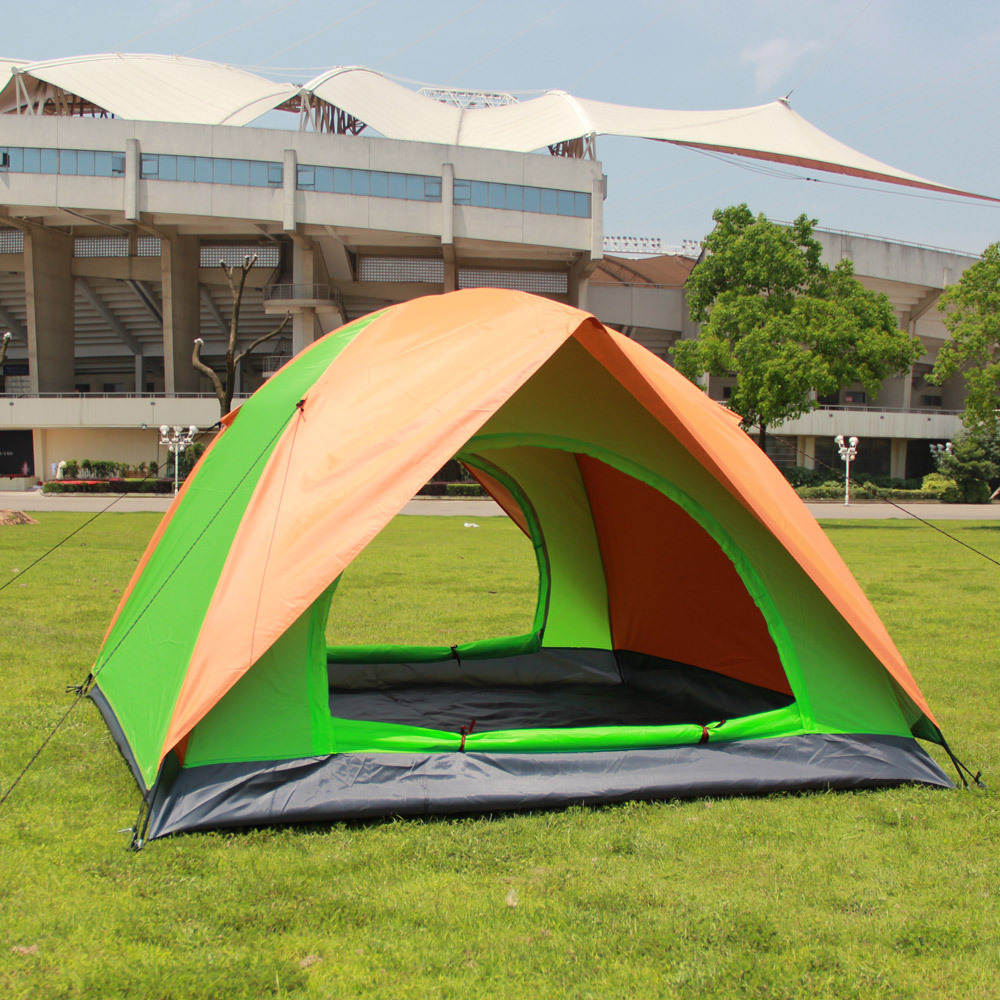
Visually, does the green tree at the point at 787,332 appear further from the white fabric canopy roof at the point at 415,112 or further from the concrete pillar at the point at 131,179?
the concrete pillar at the point at 131,179

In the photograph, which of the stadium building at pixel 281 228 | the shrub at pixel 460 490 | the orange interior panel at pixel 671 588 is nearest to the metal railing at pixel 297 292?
the stadium building at pixel 281 228

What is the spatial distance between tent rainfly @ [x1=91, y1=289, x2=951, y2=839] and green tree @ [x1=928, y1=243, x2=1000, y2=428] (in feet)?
61.8

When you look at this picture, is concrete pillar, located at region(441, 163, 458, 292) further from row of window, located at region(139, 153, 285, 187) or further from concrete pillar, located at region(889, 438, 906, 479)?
concrete pillar, located at region(889, 438, 906, 479)

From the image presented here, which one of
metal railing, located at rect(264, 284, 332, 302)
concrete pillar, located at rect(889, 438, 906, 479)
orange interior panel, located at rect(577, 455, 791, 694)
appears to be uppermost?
metal railing, located at rect(264, 284, 332, 302)

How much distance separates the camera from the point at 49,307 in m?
41.2

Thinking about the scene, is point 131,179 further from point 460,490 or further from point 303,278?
point 460,490

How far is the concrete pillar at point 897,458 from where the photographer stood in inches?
1848

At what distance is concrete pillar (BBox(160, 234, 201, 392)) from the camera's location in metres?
40.0

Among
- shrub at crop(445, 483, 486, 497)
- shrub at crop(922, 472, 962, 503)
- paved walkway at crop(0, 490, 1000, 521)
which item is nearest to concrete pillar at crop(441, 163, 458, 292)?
shrub at crop(445, 483, 486, 497)

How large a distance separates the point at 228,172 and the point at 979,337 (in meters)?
28.8

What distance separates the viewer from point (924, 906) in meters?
3.19

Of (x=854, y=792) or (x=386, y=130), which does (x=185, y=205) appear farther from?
(x=854, y=792)

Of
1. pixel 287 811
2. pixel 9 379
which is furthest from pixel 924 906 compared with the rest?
pixel 9 379

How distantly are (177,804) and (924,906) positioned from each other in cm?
289
